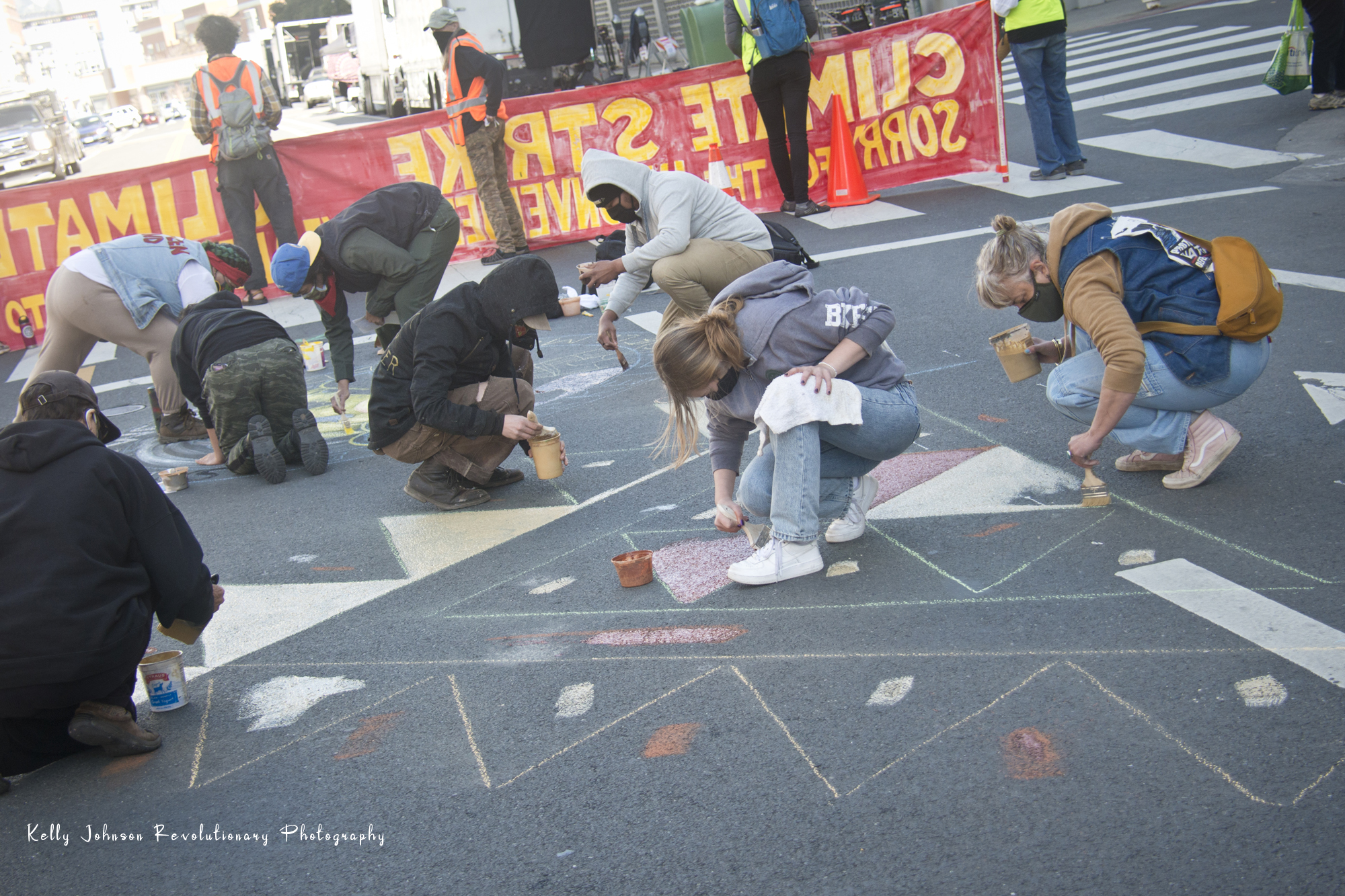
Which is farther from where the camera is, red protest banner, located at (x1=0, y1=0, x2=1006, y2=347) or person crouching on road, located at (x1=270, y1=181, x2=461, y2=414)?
red protest banner, located at (x1=0, y1=0, x2=1006, y2=347)

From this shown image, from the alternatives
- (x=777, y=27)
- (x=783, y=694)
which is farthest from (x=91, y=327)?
(x=777, y=27)

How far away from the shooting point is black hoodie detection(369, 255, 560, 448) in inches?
160

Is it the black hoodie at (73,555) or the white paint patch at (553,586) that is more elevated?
the black hoodie at (73,555)

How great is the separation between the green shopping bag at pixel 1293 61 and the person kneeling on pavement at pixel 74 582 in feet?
29.1

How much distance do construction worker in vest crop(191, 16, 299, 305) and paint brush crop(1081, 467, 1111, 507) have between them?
6887 mm

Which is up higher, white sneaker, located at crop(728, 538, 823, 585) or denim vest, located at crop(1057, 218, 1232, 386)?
denim vest, located at crop(1057, 218, 1232, 386)

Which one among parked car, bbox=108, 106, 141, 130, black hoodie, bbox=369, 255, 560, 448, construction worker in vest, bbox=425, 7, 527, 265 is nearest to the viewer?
black hoodie, bbox=369, 255, 560, 448

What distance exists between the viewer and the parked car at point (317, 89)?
110 feet

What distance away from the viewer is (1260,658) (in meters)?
2.53

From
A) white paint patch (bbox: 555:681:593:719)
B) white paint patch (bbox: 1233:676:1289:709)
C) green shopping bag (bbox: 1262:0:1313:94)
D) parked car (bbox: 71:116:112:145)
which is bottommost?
white paint patch (bbox: 555:681:593:719)

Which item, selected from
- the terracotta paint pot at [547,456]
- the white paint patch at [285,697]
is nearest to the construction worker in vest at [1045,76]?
the terracotta paint pot at [547,456]

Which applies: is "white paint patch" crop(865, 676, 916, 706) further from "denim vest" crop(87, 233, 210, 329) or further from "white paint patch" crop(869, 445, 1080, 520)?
"denim vest" crop(87, 233, 210, 329)

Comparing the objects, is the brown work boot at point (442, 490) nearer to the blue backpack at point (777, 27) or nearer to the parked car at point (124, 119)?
the blue backpack at point (777, 27)

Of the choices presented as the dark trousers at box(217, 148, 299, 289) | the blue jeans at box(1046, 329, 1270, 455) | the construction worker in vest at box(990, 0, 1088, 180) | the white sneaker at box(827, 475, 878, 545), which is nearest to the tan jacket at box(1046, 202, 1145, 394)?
the blue jeans at box(1046, 329, 1270, 455)
